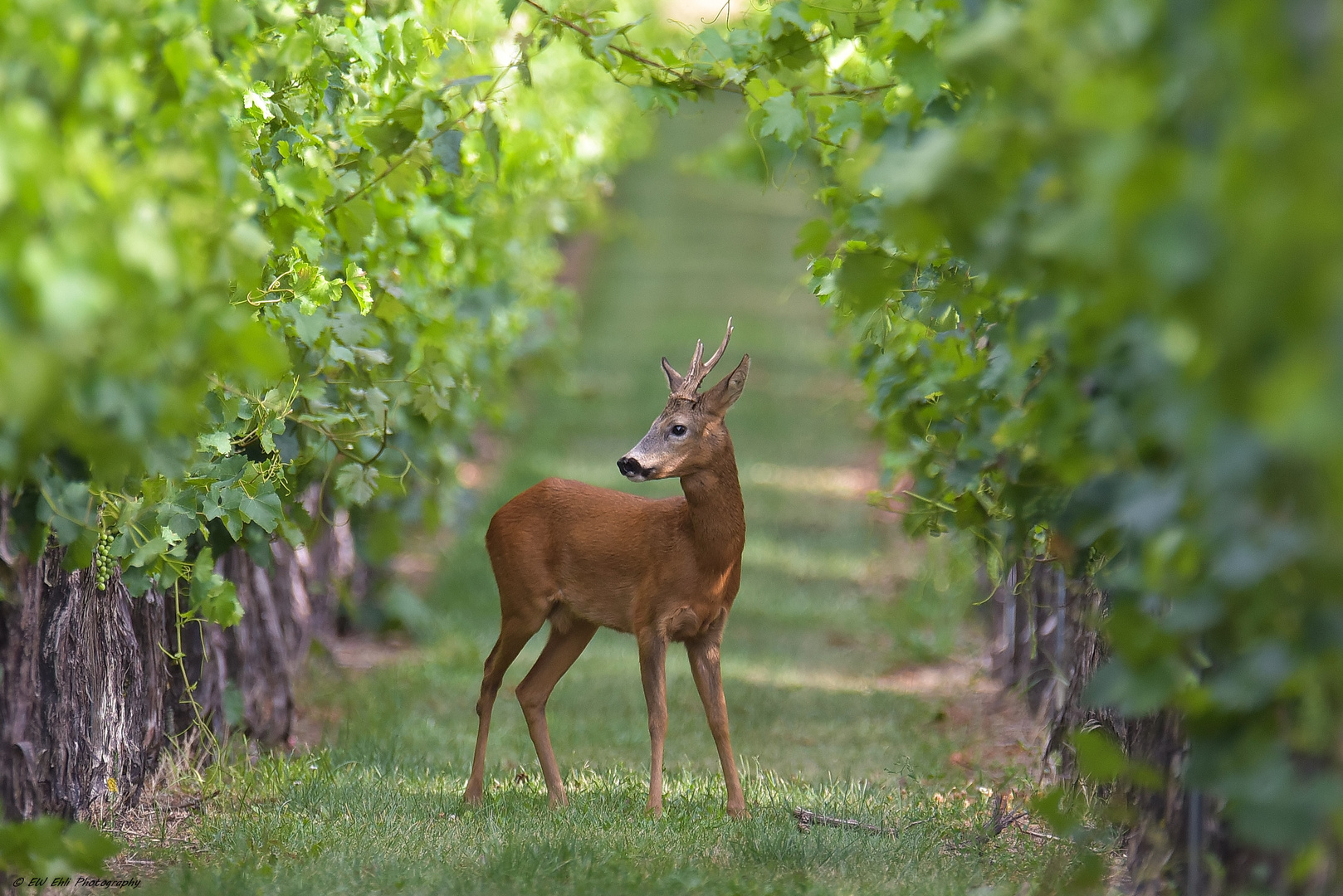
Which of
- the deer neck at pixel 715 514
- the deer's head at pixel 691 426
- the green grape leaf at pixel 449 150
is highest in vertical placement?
the green grape leaf at pixel 449 150

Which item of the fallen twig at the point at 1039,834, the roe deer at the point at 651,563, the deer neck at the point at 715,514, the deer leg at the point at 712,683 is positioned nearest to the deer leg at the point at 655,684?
the roe deer at the point at 651,563

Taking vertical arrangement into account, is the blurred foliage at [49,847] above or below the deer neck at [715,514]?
below

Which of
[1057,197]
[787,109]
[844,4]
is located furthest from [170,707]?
[1057,197]

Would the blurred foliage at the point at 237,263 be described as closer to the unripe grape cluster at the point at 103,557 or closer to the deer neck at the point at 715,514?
the unripe grape cluster at the point at 103,557

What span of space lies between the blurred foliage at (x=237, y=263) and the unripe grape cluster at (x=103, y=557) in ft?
0.07

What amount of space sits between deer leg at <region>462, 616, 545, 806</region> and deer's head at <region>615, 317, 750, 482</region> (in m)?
0.95

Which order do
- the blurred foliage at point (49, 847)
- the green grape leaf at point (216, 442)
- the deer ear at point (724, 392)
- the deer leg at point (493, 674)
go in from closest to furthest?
the blurred foliage at point (49, 847) → the green grape leaf at point (216, 442) → the deer ear at point (724, 392) → the deer leg at point (493, 674)

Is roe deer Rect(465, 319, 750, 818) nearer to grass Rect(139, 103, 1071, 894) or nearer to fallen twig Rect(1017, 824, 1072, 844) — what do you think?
grass Rect(139, 103, 1071, 894)

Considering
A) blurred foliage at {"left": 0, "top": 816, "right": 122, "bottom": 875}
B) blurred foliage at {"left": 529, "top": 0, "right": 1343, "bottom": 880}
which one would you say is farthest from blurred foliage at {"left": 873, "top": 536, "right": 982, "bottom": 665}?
blurred foliage at {"left": 0, "top": 816, "right": 122, "bottom": 875}

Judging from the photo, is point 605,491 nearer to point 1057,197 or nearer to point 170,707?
point 170,707

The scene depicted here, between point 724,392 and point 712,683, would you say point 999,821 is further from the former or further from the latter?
point 724,392

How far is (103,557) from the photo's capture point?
15.4ft

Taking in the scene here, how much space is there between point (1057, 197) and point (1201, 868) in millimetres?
1915

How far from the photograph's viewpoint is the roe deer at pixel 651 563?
5.54 metres
